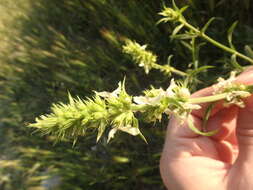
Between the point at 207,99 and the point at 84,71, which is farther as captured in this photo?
the point at 84,71

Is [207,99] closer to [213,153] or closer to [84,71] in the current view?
[213,153]

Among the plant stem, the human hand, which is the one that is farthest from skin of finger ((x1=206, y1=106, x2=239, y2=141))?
the plant stem

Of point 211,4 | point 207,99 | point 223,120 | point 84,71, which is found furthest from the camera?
point 84,71

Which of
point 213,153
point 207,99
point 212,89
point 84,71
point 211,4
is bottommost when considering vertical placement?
point 213,153

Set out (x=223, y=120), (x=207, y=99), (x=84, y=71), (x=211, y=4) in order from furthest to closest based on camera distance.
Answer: (x=84, y=71) → (x=211, y=4) → (x=223, y=120) → (x=207, y=99)

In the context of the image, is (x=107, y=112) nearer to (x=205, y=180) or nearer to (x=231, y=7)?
(x=205, y=180)

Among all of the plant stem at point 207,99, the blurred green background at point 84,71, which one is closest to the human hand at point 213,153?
the plant stem at point 207,99

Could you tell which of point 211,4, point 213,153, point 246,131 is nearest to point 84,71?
point 211,4
